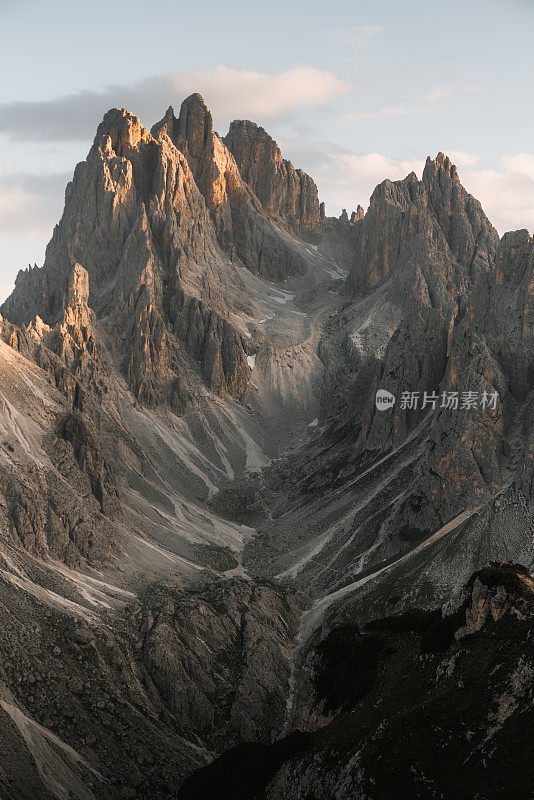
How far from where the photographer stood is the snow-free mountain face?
7444 cm

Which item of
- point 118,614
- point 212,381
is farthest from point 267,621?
point 212,381

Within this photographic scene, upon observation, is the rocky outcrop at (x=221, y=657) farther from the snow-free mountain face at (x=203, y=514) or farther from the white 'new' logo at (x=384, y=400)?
the white 'new' logo at (x=384, y=400)

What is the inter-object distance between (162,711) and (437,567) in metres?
33.6

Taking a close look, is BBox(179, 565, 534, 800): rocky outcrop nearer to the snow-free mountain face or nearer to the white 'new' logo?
the snow-free mountain face

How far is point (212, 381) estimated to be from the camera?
7677 inches

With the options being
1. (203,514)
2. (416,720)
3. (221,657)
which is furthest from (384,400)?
(416,720)

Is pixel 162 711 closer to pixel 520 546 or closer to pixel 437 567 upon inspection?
pixel 437 567

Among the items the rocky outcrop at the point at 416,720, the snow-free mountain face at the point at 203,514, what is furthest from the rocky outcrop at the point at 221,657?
the rocky outcrop at the point at 416,720

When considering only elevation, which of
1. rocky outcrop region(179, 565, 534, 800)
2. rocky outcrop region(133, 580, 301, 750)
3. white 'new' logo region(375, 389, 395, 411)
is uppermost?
white 'new' logo region(375, 389, 395, 411)

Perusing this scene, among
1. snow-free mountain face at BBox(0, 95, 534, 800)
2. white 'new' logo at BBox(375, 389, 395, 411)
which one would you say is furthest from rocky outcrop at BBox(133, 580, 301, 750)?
white 'new' logo at BBox(375, 389, 395, 411)

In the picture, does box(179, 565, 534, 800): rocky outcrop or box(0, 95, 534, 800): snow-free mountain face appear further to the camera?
box(0, 95, 534, 800): snow-free mountain face

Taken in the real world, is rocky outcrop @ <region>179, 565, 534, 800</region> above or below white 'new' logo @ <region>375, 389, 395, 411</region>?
below

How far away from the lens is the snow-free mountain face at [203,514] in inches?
2931

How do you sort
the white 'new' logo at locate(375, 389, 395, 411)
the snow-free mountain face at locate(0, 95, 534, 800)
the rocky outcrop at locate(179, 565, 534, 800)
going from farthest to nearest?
1. the white 'new' logo at locate(375, 389, 395, 411)
2. the snow-free mountain face at locate(0, 95, 534, 800)
3. the rocky outcrop at locate(179, 565, 534, 800)
